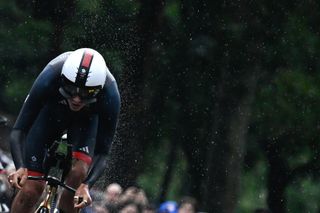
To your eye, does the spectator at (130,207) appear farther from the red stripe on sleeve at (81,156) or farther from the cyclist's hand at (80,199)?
the cyclist's hand at (80,199)

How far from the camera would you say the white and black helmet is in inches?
424

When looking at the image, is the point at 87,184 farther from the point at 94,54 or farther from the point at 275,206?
the point at 275,206

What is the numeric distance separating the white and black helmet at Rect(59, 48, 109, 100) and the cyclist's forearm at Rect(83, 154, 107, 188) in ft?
2.13

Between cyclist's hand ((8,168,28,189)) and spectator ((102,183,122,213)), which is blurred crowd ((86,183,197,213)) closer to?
spectator ((102,183,122,213))

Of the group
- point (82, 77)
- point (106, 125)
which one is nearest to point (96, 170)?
point (106, 125)

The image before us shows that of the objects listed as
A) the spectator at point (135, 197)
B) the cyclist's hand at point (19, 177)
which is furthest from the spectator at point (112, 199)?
the cyclist's hand at point (19, 177)

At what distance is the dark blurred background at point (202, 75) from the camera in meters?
21.9

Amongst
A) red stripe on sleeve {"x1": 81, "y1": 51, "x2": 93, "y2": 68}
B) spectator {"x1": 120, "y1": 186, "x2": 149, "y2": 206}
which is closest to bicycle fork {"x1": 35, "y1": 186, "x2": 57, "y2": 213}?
red stripe on sleeve {"x1": 81, "y1": 51, "x2": 93, "y2": 68}

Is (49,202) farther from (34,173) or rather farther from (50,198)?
(34,173)

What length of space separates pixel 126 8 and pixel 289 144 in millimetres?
4599

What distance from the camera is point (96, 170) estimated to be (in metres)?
11.1

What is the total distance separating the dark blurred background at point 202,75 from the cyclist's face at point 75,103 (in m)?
9.94

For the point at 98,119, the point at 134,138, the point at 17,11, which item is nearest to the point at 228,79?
the point at 134,138

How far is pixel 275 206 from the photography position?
21.7 m
